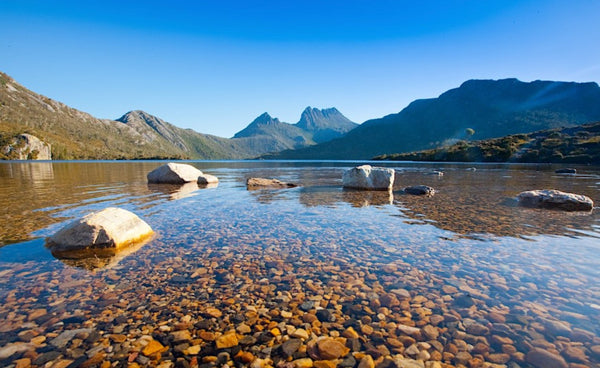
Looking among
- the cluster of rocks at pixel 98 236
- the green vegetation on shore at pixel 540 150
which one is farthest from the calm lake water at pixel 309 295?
the green vegetation on shore at pixel 540 150

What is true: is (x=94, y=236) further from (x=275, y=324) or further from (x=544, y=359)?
(x=544, y=359)

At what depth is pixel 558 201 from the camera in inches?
613

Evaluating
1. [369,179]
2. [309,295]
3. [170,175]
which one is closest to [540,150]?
[369,179]

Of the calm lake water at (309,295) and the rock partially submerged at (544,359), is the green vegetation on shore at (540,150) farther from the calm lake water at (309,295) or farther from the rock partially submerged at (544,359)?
the rock partially submerged at (544,359)

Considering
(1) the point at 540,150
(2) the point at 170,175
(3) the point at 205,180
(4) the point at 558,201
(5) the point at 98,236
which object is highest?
(1) the point at 540,150

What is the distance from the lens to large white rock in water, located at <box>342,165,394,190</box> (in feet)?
80.0

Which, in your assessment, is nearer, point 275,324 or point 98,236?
point 275,324

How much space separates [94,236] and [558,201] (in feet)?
72.6

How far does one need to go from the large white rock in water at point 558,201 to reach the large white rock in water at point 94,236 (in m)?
20.4

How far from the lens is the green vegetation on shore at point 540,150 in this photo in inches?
4021

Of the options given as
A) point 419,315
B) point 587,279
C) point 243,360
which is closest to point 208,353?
point 243,360

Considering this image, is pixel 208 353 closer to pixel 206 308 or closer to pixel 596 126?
pixel 206 308

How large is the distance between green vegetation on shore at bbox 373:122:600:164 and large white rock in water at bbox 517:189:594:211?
113m

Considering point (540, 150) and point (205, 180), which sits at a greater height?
point (540, 150)
